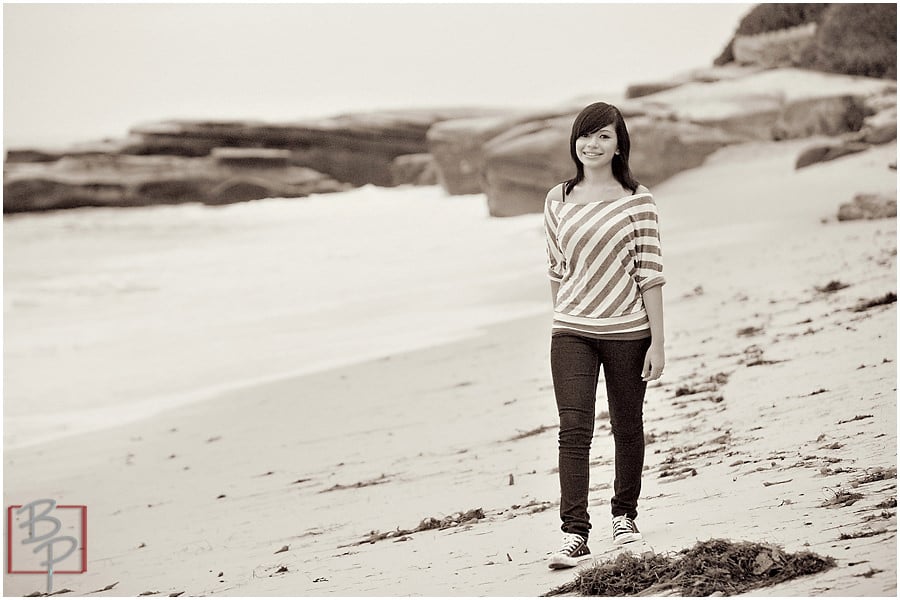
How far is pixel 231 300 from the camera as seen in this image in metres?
9.34

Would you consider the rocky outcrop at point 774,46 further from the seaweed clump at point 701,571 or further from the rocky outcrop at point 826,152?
the seaweed clump at point 701,571

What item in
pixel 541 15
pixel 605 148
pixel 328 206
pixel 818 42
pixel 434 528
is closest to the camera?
pixel 605 148

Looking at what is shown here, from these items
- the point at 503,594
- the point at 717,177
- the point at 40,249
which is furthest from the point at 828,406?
the point at 40,249

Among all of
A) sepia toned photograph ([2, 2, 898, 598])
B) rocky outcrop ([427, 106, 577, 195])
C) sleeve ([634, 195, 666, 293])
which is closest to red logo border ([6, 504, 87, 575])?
sepia toned photograph ([2, 2, 898, 598])

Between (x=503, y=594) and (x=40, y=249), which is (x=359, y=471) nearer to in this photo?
(x=503, y=594)

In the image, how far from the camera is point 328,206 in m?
18.0

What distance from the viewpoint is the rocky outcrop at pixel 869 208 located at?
281 inches

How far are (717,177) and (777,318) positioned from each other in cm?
672

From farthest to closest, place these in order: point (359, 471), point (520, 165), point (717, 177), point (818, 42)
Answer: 1. point (818, 42)
2. point (520, 165)
3. point (717, 177)
4. point (359, 471)

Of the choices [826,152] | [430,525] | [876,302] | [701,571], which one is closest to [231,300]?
[826,152]

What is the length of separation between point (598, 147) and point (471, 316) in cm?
459

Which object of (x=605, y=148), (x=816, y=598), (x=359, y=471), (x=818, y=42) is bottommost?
(x=359, y=471)

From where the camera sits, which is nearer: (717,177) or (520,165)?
(717,177)

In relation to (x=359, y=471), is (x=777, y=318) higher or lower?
higher
